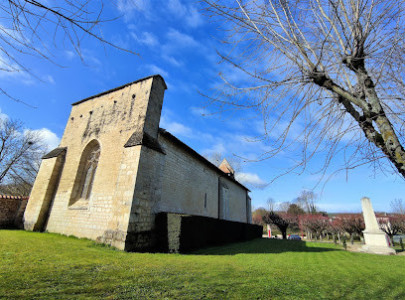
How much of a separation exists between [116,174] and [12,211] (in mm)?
7146

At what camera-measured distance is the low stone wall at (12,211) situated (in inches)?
384

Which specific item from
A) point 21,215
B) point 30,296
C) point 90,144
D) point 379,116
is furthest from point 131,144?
point 21,215

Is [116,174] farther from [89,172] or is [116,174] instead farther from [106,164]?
[89,172]

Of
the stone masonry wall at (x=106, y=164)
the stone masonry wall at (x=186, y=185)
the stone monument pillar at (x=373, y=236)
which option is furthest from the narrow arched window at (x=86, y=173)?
the stone monument pillar at (x=373, y=236)

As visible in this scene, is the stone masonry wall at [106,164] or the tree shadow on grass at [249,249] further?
the tree shadow on grass at [249,249]

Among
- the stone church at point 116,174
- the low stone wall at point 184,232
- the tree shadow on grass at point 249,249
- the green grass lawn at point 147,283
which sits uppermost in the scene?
the stone church at point 116,174

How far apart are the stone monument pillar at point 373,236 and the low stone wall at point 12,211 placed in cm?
2164

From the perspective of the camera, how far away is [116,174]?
816cm

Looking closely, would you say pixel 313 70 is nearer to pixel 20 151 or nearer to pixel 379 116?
pixel 379 116

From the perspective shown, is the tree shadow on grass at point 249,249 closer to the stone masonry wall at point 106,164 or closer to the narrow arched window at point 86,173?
the stone masonry wall at point 106,164

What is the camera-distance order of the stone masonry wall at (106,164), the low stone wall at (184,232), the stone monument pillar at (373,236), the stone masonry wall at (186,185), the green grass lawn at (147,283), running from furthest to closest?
the stone monument pillar at (373,236), the stone masonry wall at (186,185), the low stone wall at (184,232), the stone masonry wall at (106,164), the green grass lawn at (147,283)

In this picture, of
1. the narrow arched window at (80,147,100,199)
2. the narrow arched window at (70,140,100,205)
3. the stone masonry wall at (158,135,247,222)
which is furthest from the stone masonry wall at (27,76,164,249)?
the stone masonry wall at (158,135,247,222)

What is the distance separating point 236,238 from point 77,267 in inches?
457

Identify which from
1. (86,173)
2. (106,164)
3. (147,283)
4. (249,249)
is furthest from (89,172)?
(249,249)
